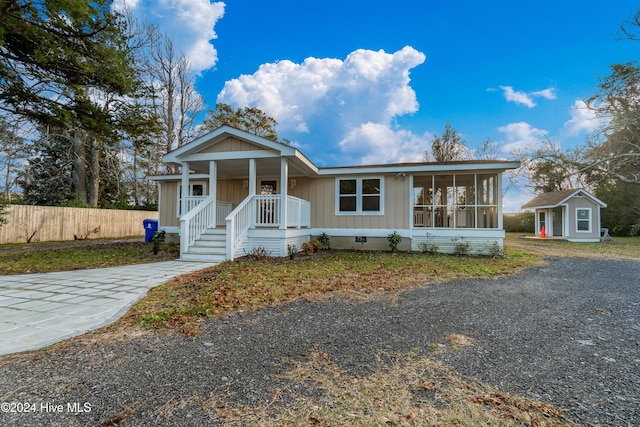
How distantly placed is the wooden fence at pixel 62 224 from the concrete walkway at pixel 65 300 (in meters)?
9.95

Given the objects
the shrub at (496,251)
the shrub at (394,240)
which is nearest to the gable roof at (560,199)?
the shrub at (496,251)

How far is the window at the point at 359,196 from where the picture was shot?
10719mm

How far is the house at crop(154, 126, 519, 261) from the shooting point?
340 inches

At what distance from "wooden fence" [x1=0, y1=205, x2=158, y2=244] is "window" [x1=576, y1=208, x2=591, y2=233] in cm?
2656

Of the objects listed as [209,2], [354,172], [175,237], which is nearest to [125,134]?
[175,237]

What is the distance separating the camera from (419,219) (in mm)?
13008

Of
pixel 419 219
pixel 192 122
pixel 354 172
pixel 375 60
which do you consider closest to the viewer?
pixel 354 172

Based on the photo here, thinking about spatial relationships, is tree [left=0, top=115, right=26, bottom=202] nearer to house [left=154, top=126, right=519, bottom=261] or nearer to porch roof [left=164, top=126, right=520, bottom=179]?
house [left=154, top=126, right=519, bottom=261]

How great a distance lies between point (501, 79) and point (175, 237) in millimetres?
17248

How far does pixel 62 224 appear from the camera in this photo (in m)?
14.5

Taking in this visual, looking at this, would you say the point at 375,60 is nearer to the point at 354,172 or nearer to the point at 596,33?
the point at 354,172

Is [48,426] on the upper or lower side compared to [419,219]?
lower

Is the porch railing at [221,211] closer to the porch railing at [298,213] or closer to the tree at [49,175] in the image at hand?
the porch railing at [298,213]

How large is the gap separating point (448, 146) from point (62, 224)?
85.1ft
